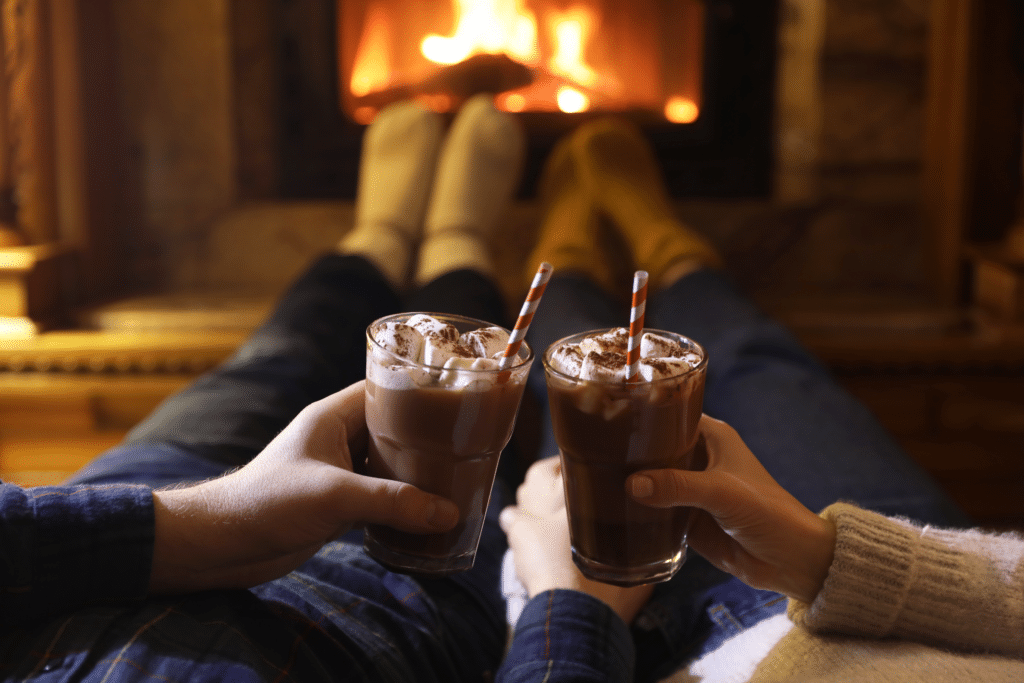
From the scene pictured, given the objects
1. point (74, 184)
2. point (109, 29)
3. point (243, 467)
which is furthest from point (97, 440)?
point (243, 467)

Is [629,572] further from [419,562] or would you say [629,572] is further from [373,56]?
[373,56]

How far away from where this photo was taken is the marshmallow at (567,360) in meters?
0.55

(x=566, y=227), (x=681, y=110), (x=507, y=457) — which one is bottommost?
(x=507, y=457)

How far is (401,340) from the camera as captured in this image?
0.56m

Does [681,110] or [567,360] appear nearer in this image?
[567,360]

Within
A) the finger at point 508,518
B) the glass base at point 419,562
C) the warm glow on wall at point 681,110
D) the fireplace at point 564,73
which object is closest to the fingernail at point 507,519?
the finger at point 508,518

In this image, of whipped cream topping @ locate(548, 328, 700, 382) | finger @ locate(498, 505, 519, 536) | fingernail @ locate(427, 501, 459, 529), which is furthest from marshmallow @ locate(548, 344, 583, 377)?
finger @ locate(498, 505, 519, 536)

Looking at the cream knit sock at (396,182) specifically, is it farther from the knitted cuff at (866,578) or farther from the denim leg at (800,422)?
the knitted cuff at (866,578)

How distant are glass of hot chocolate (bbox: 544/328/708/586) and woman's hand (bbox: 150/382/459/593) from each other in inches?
4.0

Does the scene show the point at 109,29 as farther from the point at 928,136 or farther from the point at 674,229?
the point at 928,136

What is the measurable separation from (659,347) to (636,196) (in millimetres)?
1173

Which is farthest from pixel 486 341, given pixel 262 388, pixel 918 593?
pixel 262 388

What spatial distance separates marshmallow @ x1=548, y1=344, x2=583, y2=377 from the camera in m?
0.55

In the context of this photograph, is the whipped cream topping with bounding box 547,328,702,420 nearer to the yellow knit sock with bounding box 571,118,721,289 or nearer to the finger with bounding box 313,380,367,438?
the finger with bounding box 313,380,367,438
